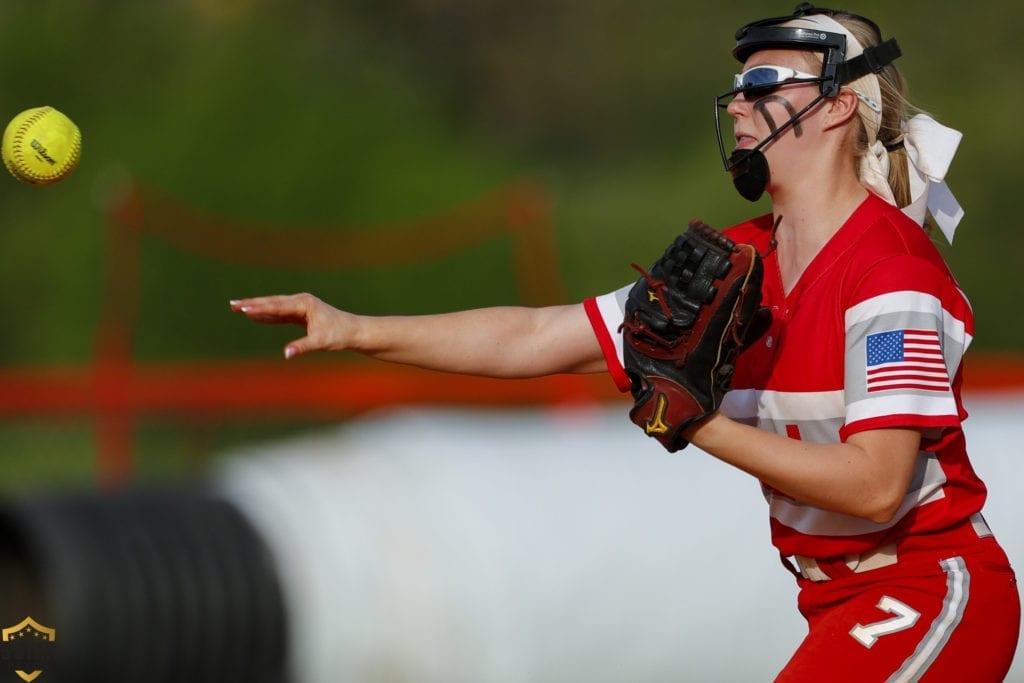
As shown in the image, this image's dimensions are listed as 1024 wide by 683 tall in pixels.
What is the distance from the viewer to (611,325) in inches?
146

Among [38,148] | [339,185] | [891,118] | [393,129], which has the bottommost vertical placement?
[891,118]

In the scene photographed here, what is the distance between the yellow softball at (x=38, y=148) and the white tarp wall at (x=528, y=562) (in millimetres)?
2375

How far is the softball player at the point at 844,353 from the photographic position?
10.3 ft

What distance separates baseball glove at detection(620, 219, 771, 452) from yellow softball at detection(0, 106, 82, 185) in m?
1.97

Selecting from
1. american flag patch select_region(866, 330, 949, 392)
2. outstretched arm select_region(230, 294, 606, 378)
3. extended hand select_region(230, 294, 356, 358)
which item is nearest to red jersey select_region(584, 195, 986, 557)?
american flag patch select_region(866, 330, 949, 392)

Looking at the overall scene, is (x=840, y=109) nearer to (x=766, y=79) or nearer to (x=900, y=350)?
(x=766, y=79)

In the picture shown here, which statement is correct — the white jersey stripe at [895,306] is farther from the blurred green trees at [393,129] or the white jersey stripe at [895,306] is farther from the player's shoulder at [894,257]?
the blurred green trees at [393,129]

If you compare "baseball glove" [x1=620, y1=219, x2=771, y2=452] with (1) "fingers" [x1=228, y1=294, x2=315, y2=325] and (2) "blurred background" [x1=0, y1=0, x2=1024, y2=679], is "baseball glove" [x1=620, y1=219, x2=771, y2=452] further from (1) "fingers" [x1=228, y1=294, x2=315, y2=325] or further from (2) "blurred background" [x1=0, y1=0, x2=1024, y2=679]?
(2) "blurred background" [x1=0, y1=0, x2=1024, y2=679]

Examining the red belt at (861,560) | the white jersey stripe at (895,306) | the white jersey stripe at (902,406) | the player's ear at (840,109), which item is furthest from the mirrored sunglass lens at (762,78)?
the red belt at (861,560)

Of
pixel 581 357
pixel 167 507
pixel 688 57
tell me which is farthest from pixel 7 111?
pixel 581 357

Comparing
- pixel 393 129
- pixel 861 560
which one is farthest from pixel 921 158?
pixel 393 129

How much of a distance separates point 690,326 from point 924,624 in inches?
31.2

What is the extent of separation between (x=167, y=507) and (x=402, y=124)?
16.4 metres

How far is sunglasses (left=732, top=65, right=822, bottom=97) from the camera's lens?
11.5ft
